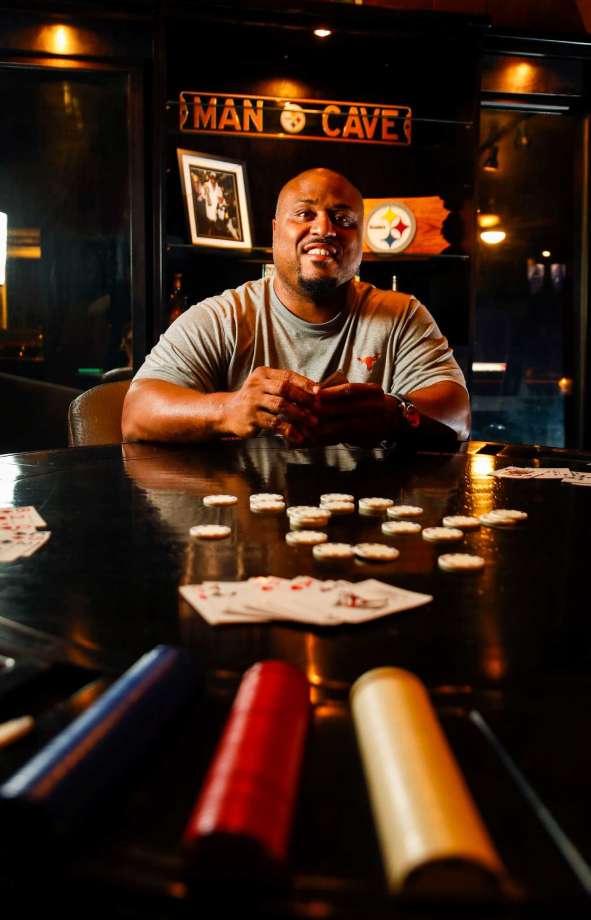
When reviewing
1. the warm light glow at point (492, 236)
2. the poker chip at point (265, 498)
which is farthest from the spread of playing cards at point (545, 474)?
the warm light glow at point (492, 236)

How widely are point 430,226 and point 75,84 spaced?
168 centimetres

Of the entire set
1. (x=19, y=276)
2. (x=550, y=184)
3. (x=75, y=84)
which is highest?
(x=75, y=84)

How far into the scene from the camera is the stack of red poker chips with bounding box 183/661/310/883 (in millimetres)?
414

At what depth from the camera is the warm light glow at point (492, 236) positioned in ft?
13.3

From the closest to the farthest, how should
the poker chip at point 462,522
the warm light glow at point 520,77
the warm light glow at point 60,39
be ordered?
the poker chip at point 462,522
the warm light glow at point 60,39
the warm light glow at point 520,77

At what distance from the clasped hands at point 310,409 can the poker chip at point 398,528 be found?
0.72m

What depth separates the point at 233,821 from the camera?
42 cm

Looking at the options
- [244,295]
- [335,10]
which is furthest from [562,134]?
[244,295]

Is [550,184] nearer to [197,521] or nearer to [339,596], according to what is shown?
[197,521]

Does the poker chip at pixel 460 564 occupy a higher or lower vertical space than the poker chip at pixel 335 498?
lower

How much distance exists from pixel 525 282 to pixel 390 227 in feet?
2.96

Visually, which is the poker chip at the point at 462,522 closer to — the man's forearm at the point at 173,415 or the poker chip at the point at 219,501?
the poker chip at the point at 219,501

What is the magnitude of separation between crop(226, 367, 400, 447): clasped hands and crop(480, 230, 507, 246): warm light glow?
2.42 m

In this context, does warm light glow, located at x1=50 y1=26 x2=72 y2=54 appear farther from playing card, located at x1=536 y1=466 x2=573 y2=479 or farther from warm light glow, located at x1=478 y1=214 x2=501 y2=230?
playing card, located at x1=536 y1=466 x2=573 y2=479
